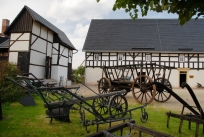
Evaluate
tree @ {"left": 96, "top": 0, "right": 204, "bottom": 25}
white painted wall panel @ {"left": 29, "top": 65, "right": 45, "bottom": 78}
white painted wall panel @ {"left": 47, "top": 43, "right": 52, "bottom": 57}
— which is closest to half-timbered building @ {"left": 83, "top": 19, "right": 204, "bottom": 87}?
white painted wall panel @ {"left": 47, "top": 43, "right": 52, "bottom": 57}

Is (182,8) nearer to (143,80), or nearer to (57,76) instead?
(143,80)

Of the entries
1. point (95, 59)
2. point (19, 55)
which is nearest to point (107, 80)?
point (19, 55)

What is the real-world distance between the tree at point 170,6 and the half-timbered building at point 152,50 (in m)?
18.4

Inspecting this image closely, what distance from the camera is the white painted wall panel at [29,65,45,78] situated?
13258mm

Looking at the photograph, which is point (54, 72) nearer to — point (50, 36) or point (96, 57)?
point (50, 36)

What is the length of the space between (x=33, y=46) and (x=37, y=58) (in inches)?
40.2

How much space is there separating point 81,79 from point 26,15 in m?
11.9

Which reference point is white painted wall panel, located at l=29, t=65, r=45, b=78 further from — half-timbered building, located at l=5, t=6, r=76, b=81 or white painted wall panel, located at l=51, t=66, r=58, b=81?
white painted wall panel, located at l=51, t=66, r=58, b=81

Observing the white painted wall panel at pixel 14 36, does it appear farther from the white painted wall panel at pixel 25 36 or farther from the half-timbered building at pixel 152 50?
the half-timbered building at pixel 152 50

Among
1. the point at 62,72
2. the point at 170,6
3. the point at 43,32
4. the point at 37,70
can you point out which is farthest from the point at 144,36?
the point at 170,6

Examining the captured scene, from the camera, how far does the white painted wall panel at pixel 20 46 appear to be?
12867 millimetres

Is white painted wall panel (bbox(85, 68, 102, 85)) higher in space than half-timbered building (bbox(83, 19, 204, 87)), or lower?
lower

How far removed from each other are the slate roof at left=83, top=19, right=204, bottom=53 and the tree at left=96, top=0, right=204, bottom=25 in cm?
1844

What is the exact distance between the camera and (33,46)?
43.7 feet
